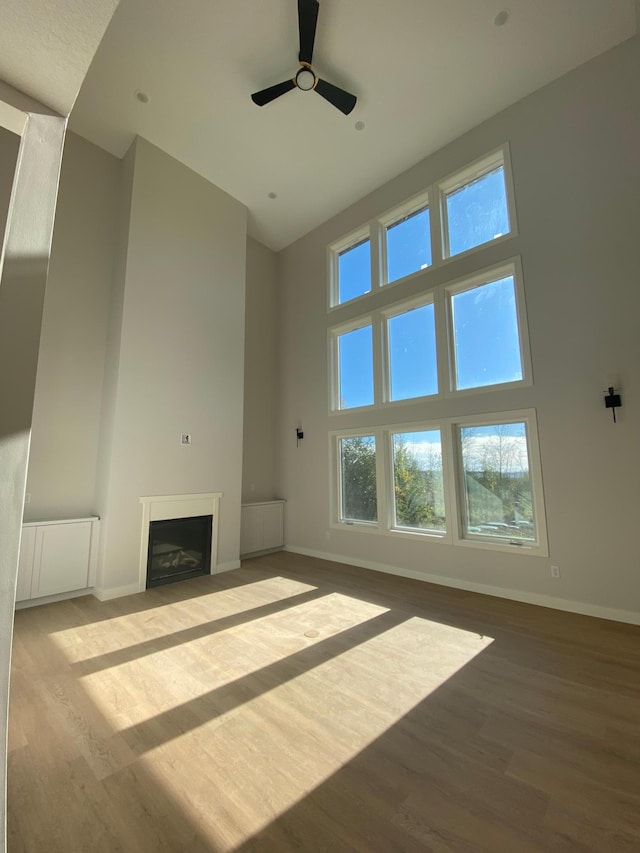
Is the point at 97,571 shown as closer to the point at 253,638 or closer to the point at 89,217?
the point at 253,638

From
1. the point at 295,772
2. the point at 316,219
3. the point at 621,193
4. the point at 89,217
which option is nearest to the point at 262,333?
the point at 316,219

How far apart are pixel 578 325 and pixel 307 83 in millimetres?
3796

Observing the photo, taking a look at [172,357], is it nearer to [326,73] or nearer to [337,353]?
[337,353]

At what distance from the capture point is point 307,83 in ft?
12.7

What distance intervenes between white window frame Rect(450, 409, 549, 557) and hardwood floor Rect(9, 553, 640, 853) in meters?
0.66

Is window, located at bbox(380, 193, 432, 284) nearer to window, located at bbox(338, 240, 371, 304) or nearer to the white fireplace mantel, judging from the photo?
window, located at bbox(338, 240, 371, 304)

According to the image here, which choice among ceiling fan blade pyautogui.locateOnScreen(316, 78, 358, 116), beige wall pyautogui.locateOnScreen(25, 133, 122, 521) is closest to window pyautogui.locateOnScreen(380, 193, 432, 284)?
ceiling fan blade pyautogui.locateOnScreen(316, 78, 358, 116)

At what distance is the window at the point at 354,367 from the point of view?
5.74m

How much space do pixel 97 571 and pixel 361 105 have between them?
639 cm

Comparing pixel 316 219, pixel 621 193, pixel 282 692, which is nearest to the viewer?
pixel 282 692

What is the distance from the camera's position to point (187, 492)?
192 inches

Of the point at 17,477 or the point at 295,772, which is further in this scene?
the point at 295,772

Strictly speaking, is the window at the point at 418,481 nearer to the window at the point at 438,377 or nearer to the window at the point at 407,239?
the window at the point at 438,377

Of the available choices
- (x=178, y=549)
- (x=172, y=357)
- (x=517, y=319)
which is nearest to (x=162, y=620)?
(x=178, y=549)
